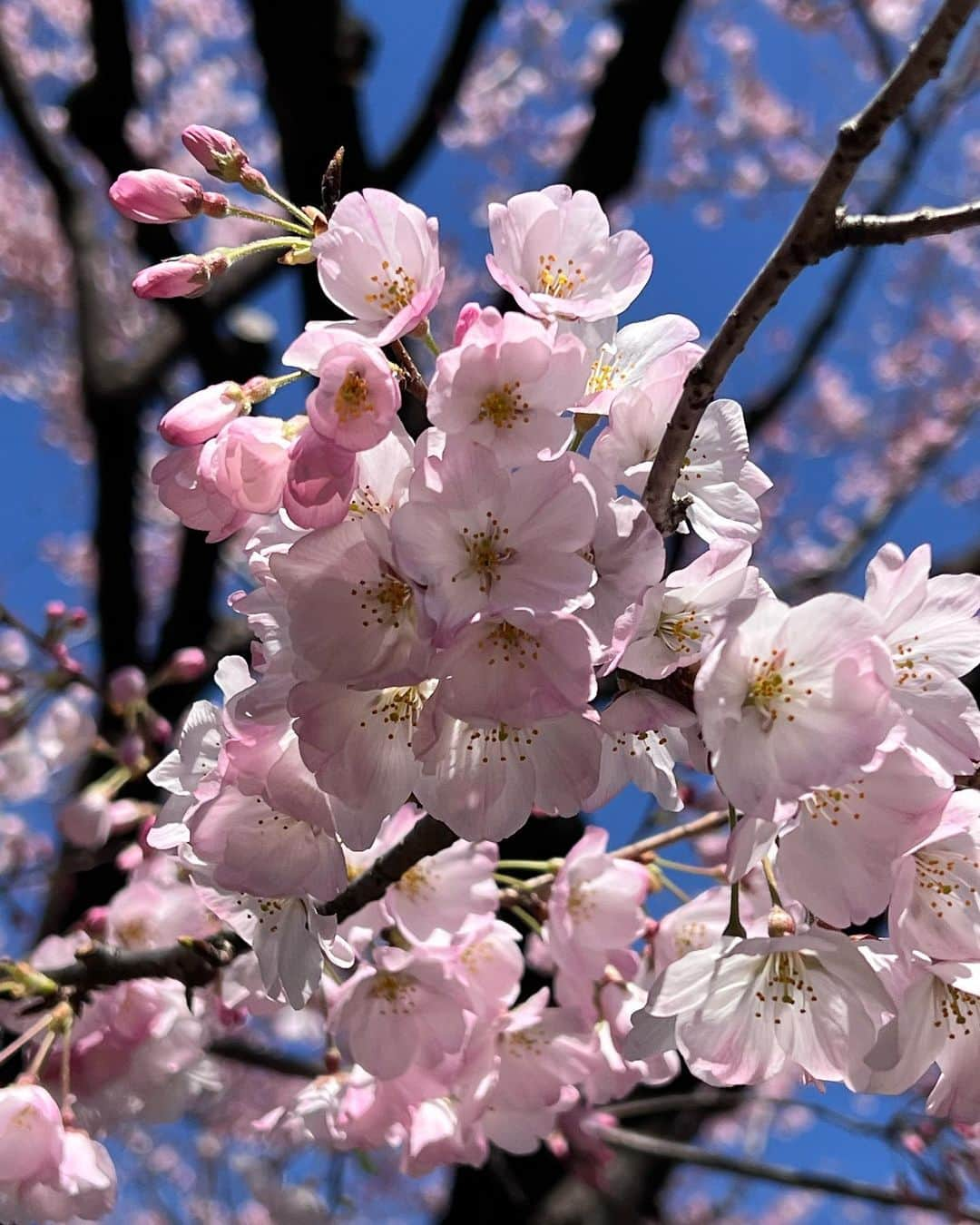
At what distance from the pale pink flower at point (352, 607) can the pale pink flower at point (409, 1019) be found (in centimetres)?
63

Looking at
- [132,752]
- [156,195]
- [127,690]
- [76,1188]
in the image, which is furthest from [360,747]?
[127,690]

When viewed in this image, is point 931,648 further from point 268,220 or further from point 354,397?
point 268,220

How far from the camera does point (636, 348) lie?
1059 millimetres

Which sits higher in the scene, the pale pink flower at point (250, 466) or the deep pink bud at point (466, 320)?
the deep pink bud at point (466, 320)

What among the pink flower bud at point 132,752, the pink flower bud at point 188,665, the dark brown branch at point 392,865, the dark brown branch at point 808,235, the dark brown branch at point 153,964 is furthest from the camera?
the pink flower bud at point 188,665

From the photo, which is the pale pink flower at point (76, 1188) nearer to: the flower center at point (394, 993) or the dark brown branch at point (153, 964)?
the dark brown branch at point (153, 964)

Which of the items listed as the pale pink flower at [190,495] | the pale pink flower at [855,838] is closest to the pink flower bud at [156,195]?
the pale pink flower at [190,495]

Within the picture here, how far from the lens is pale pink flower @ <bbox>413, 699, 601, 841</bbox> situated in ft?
2.92

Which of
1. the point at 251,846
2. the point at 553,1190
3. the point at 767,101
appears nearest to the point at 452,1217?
the point at 553,1190

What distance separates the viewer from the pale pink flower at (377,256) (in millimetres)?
918

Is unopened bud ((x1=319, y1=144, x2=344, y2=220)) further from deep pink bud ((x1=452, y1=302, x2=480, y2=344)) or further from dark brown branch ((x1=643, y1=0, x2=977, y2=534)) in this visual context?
dark brown branch ((x1=643, y1=0, x2=977, y2=534))

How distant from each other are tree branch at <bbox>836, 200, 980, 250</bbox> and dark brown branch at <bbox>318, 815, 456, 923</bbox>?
26.0 inches

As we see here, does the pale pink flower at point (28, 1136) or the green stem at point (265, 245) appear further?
the pale pink flower at point (28, 1136)

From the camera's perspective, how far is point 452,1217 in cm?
350
